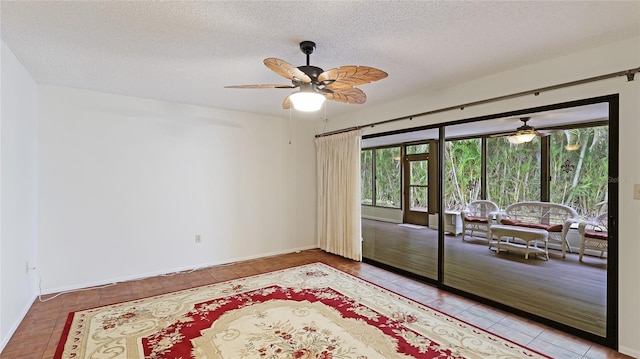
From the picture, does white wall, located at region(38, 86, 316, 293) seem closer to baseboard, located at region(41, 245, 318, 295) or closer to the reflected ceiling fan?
baseboard, located at region(41, 245, 318, 295)

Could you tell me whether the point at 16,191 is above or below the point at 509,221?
above

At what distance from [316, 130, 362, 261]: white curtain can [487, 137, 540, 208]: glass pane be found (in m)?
3.68

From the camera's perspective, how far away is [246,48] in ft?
8.10

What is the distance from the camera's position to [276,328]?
8.62 ft

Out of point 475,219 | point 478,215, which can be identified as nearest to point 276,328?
point 475,219

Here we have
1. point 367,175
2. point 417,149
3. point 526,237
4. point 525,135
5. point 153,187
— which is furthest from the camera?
point 367,175

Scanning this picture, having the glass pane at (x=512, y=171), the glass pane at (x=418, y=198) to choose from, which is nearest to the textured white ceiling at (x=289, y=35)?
the glass pane at (x=512, y=171)

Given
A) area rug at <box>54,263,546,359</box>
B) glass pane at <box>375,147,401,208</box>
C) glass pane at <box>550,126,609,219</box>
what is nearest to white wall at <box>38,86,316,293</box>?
area rug at <box>54,263,546,359</box>

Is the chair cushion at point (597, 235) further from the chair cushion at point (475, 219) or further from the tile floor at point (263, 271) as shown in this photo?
the tile floor at point (263, 271)

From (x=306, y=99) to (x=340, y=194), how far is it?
2.80m

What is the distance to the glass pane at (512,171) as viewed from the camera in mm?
5898

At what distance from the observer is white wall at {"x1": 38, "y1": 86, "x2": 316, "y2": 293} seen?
3535 millimetres

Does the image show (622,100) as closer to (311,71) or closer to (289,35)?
(311,71)

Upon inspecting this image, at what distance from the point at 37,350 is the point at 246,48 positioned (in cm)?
285
